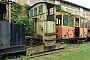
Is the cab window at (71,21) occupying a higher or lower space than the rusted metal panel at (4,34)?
higher

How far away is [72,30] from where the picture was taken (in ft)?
53.5

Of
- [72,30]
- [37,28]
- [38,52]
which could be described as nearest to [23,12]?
[72,30]

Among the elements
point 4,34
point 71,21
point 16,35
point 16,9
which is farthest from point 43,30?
point 16,9

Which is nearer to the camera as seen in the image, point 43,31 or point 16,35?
point 16,35

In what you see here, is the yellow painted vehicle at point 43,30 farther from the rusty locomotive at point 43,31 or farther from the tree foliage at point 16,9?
the tree foliage at point 16,9

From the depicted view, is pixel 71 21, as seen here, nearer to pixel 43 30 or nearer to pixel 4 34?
pixel 43 30

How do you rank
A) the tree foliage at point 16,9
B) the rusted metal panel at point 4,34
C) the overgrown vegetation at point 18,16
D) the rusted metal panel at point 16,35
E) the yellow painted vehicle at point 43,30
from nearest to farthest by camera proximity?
the rusted metal panel at point 4,34, the rusted metal panel at point 16,35, the yellow painted vehicle at point 43,30, the overgrown vegetation at point 18,16, the tree foliage at point 16,9

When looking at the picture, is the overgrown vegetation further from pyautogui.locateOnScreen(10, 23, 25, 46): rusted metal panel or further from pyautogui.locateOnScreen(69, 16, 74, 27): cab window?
pyautogui.locateOnScreen(10, 23, 25, 46): rusted metal panel

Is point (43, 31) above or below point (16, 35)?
above

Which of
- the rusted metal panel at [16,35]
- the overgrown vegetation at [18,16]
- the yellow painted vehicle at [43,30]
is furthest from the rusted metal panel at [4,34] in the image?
the overgrown vegetation at [18,16]

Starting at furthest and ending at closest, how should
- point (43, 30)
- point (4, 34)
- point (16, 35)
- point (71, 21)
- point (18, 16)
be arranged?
1. point (18, 16)
2. point (71, 21)
3. point (43, 30)
4. point (16, 35)
5. point (4, 34)

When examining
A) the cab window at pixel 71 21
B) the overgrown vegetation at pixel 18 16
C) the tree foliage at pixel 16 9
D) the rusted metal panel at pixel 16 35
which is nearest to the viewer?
the rusted metal panel at pixel 16 35

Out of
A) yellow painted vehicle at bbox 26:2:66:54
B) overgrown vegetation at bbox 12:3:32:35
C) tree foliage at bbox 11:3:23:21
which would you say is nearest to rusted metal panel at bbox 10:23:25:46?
yellow painted vehicle at bbox 26:2:66:54

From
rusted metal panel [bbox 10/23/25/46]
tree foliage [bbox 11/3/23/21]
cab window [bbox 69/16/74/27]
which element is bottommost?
rusted metal panel [bbox 10/23/25/46]
